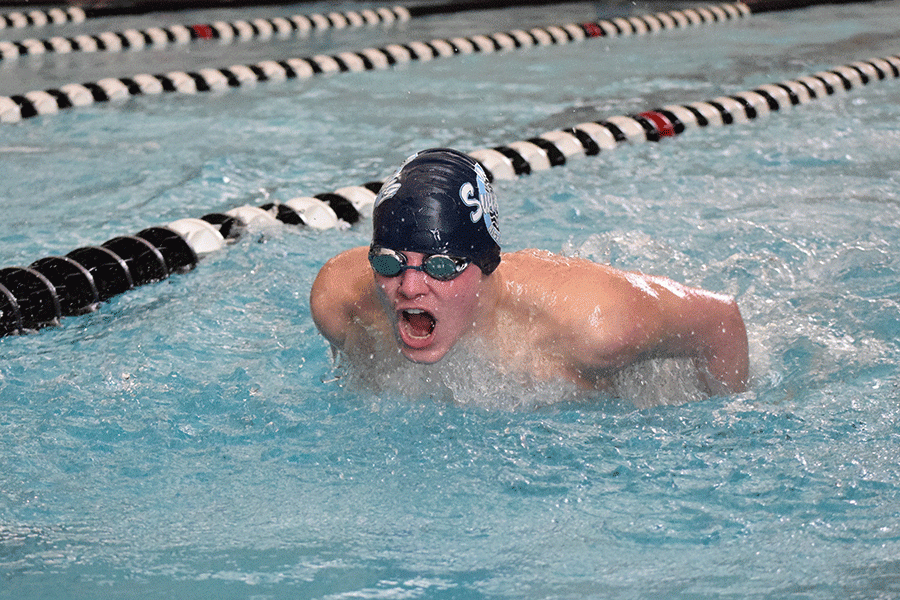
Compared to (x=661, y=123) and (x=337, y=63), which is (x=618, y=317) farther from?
(x=337, y=63)

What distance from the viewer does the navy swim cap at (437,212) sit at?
7.75 feet

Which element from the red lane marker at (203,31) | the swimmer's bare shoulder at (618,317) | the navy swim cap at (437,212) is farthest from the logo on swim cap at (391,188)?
the red lane marker at (203,31)

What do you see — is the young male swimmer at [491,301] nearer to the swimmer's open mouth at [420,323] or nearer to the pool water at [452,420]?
the swimmer's open mouth at [420,323]

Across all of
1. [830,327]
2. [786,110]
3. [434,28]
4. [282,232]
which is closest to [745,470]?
[830,327]

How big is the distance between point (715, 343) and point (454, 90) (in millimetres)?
4621

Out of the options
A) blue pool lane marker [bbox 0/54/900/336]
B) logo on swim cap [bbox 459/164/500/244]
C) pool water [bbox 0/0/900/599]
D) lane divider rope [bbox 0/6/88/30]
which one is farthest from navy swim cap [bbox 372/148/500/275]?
lane divider rope [bbox 0/6/88/30]

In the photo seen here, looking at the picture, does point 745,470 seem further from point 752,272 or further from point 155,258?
point 155,258

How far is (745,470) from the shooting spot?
2557 millimetres

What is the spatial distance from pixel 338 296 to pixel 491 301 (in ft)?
1.37

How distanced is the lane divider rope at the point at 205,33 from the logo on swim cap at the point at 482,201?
20.2 ft

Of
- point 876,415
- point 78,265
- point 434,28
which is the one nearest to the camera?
point 876,415

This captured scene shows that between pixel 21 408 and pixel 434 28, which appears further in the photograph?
pixel 434 28

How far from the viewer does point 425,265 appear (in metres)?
2.36

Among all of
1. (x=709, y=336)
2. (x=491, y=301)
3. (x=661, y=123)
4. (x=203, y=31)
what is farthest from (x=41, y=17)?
(x=709, y=336)
